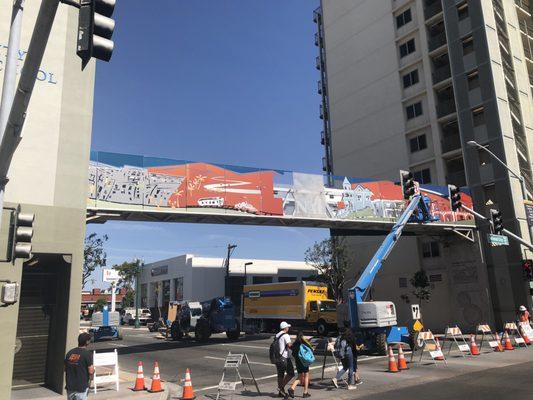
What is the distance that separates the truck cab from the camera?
31.6 meters

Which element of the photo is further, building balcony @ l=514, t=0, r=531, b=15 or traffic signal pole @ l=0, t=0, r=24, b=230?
building balcony @ l=514, t=0, r=531, b=15

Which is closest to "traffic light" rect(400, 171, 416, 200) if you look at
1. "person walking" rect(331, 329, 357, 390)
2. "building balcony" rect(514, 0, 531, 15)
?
"person walking" rect(331, 329, 357, 390)

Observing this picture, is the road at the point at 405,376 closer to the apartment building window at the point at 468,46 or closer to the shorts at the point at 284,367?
the shorts at the point at 284,367

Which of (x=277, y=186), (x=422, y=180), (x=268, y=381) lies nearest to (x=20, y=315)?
(x=268, y=381)

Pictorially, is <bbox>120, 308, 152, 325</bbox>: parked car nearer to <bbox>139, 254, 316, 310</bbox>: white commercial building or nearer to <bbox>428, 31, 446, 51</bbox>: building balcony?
<bbox>139, 254, 316, 310</bbox>: white commercial building

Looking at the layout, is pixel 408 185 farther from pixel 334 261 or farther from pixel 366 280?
pixel 334 261

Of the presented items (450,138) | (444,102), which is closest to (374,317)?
(450,138)

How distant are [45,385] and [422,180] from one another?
35.0m

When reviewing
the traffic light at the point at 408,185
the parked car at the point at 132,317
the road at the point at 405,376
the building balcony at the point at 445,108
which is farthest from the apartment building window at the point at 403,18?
the parked car at the point at 132,317

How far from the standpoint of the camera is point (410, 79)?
42812 millimetres

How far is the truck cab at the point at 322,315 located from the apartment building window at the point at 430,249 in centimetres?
1095

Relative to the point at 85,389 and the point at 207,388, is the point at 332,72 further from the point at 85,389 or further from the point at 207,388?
the point at 85,389

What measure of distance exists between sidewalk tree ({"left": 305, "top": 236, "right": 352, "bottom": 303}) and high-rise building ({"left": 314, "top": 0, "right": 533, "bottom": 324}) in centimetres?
592

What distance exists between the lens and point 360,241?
4500 centimetres
